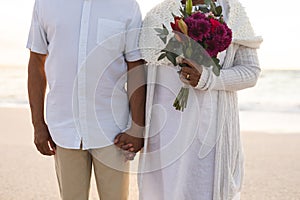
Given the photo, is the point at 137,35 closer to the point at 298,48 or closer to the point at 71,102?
the point at 71,102

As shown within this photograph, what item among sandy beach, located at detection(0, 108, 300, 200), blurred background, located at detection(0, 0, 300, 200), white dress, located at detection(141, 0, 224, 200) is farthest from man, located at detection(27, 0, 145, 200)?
sandy beach, located at detection(0, 108, 300, 200)

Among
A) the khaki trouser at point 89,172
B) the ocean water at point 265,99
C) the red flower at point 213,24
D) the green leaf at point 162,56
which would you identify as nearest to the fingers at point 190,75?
the green leaf at point 162,56

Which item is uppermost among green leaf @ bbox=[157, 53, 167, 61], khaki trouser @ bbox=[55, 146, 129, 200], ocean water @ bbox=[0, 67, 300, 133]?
green leaf @ bbox=[157, 53, 167, 61]

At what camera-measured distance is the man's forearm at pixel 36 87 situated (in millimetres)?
2645

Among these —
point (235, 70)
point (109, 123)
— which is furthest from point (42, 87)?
point (235, 70)

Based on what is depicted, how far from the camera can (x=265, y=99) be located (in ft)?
38.9

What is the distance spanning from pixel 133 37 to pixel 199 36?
44cm

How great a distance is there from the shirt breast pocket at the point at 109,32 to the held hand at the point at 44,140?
1.89 feet

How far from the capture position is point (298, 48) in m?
13.6

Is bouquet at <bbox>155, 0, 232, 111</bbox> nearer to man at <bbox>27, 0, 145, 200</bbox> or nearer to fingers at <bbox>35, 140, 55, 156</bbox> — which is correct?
man at <bbox>27, 0, 145, 200</bbox>

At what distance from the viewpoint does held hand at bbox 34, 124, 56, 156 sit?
267 cm

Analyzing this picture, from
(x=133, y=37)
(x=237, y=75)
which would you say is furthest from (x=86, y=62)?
(x=237, y=75)

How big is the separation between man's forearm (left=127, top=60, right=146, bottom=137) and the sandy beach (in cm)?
189

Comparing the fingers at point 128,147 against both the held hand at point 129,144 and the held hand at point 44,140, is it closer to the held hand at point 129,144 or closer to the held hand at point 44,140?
the held hand at point 129,144
